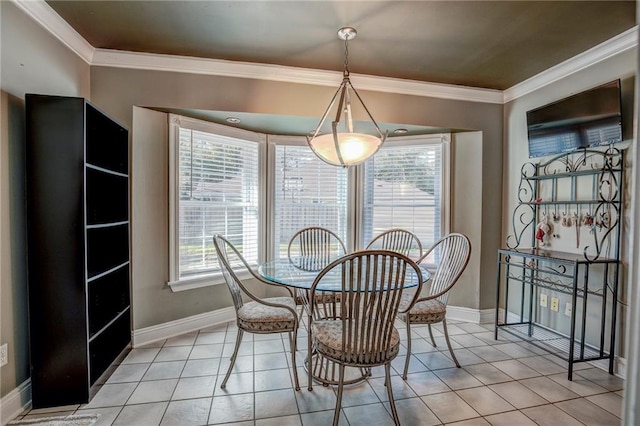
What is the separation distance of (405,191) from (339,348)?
236 centimetres

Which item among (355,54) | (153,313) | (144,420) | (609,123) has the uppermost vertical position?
(355,54)

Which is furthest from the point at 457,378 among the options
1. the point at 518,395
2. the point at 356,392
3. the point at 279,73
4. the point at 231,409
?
the point at 279,73

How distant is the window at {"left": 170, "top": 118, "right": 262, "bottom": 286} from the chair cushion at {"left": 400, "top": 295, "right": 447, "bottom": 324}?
188cm

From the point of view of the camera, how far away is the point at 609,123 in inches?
94.6

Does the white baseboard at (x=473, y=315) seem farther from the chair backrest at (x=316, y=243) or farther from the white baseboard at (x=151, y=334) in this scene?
the white baseboard at (x=151, y=334)

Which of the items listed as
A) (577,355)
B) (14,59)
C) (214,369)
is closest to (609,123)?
(577,355)

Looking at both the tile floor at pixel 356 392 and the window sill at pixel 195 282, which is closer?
the tile floor at pixel 356 392

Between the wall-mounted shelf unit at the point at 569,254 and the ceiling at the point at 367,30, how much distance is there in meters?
0.93

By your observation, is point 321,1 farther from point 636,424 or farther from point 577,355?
point 577,355

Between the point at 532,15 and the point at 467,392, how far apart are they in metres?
2.51

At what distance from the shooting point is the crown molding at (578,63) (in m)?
2.36


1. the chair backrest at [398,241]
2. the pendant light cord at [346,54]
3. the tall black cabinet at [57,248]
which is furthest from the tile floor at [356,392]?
the pendant light cord at [346,54]

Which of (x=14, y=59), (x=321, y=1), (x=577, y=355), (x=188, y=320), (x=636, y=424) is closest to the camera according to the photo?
(x=636, y=424)

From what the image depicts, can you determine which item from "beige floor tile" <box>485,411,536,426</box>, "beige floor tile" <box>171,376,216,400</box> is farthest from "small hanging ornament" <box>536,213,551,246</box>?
"beige floor tile" <box>171,376,216,400</box>
